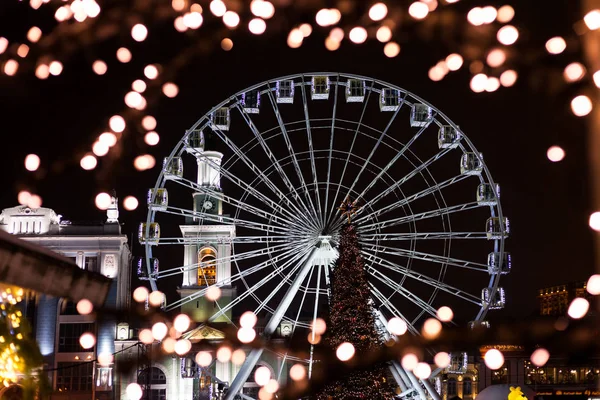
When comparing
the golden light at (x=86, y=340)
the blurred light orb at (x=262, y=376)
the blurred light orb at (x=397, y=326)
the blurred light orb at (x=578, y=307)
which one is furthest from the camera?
the blurred light orb at (x=397, y=326)

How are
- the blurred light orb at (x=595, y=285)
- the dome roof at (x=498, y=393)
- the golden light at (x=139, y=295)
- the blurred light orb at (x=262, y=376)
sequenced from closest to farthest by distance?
the blurred light orb at (x=595, y=285)
the blurred light orb at (x=262, y=376)
the golden light at (x=139, y=295)
the dome roof at (x=498, y=393)

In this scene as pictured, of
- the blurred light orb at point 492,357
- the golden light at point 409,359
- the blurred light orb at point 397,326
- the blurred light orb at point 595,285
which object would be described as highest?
the blurred light orb at point 397,326

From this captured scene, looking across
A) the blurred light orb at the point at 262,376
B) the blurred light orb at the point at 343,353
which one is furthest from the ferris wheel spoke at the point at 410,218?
the blurred light orb at the point at 343,353

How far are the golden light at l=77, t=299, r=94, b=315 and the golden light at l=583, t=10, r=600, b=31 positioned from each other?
6.85 m

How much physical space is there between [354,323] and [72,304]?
39806mm

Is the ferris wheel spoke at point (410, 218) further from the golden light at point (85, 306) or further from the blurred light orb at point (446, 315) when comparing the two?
the golden light at point (85, 306)

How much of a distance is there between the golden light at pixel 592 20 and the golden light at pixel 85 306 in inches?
270

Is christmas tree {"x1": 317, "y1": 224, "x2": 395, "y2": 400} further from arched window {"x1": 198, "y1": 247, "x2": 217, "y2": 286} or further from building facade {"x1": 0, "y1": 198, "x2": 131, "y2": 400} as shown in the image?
arched window {"x1": 198, "y1": 247, "x2": 217, "y2": 286}

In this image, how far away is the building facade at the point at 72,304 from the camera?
5856 centimetres

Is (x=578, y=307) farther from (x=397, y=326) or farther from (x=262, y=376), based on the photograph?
(x=397, y=326)

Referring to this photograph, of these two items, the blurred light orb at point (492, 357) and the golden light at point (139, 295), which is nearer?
the blurred light orb at point (492, 357)

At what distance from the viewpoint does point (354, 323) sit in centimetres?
2338

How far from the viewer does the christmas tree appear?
23125mm

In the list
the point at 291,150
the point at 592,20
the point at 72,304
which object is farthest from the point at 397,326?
the point at 72,304
